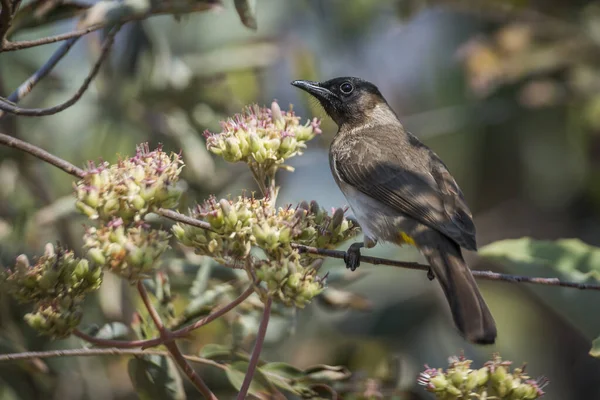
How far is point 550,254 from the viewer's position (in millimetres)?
3539

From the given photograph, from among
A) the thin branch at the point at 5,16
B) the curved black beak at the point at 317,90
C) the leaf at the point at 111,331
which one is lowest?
the leaf at the point at 111,331

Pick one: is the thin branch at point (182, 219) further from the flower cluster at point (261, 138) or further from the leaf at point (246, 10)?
the leaf at point (246, 10)

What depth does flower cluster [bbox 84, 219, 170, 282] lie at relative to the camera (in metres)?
2.38

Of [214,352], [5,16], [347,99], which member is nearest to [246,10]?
[5,16]

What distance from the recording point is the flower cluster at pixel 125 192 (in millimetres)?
2418

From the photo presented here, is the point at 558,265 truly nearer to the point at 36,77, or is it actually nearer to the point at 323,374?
the point at 323,374

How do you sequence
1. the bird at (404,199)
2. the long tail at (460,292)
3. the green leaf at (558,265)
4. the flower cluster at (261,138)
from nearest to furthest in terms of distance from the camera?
1. the long tail at (460,292)
2. the flower cluster at (261,138)
3. the bird at (404,199)
4. the green leaf at (558,265)

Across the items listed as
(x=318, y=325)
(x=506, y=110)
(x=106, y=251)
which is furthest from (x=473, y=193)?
(x=106, y=251)

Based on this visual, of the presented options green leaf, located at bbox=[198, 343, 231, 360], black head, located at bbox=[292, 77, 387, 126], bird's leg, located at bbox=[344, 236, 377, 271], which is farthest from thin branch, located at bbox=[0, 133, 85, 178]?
black head, located at bbox=[292, 77, 387, 126]

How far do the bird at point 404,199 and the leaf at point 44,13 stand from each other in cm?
147

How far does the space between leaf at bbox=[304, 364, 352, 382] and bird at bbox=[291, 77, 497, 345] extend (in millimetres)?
489

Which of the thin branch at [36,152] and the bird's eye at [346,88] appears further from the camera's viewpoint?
the bird's eye at [346,88]

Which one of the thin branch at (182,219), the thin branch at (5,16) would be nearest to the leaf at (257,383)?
the thin branch at (182,219)

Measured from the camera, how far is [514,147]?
7699mm
